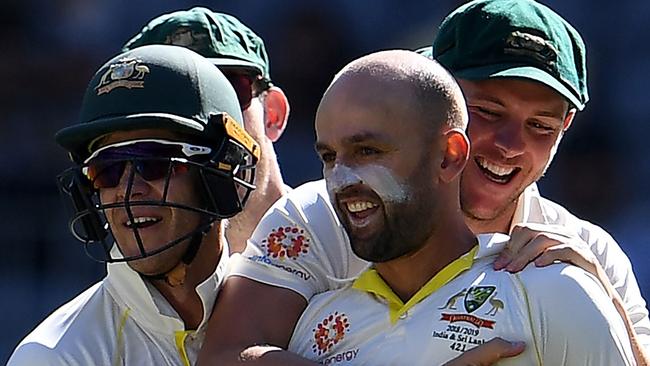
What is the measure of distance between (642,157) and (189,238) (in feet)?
18.2

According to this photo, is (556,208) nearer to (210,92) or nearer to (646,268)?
(210,92)

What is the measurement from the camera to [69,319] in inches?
135

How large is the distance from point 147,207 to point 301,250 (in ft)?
1.09

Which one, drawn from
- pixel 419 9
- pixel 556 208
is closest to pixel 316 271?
pixel 556 208

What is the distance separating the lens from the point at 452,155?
3127mm

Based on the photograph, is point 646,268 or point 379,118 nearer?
point 379,118

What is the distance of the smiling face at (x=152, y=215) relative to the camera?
11.1 feet

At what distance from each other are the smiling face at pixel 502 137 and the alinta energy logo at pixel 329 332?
65cm

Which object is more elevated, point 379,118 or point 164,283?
point 379,118

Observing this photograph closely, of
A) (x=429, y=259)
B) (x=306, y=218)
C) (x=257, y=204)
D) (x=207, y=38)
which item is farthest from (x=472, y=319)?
(x=207, y=38)

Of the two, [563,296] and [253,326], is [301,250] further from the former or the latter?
[563,296]

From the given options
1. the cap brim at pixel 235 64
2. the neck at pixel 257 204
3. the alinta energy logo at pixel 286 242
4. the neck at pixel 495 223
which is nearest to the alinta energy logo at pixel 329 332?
the alinta energy logo at pixel 286 242

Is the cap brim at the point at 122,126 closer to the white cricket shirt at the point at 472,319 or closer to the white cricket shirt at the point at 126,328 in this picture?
the white cricket shirt at the point at 126,328

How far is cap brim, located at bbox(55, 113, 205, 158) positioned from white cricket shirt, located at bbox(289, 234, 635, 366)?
0.51m
